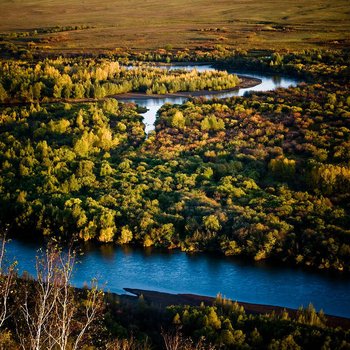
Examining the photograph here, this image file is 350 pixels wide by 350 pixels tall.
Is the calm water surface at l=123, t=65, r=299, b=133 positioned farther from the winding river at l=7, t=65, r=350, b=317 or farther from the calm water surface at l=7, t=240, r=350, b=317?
the calm water surface at l=7, t=240, r=350, b=317

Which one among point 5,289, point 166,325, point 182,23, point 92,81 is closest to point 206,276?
point 166,325

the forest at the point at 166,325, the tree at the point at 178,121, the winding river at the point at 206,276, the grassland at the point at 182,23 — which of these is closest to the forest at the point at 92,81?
the tree at the point at 178,121

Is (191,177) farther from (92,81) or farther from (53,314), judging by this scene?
(92,81)

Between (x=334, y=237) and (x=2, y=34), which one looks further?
(x=2, y=34)

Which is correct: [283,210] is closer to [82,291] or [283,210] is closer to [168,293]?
[168,293]

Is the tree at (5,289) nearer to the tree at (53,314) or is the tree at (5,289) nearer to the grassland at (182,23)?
the tree at (53,314)

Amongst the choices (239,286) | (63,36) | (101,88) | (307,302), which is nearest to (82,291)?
(239,286)
